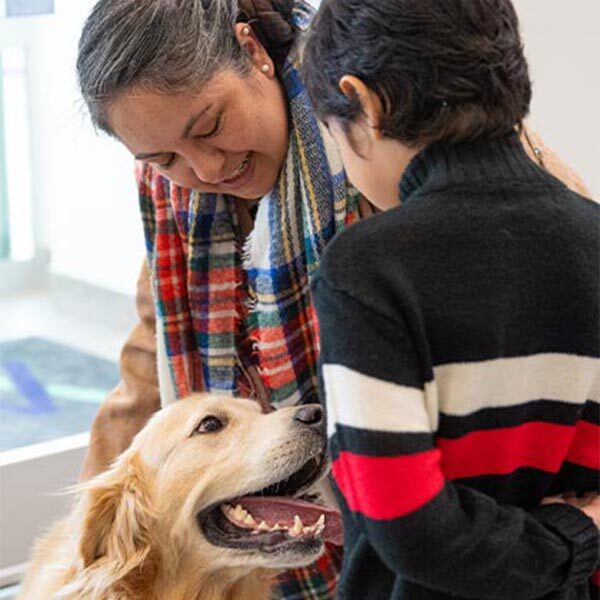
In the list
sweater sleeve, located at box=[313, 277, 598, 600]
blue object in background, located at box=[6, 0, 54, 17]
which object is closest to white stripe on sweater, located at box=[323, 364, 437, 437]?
sweater sleeve, located at box=[313, 277, 598, 600]

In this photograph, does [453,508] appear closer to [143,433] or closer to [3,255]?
[143,433]

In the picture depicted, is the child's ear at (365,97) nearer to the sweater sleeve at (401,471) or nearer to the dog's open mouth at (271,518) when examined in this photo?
the sweater sleeve at (401,471)

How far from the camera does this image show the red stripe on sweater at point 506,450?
976mm

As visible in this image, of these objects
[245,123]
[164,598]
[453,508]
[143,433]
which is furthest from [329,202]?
[453,508]

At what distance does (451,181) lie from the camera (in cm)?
94

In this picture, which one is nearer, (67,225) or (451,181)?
(451,181)

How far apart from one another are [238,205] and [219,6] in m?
0.35

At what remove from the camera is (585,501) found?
42.1 inches

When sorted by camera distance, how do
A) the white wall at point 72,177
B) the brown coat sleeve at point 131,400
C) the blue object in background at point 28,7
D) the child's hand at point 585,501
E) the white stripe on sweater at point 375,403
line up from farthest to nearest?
the white wall at point 72,177, the blue object in background at point 28,7, the brown coat sleeve at point 131,400, the child's hand at point 585,501, the white stripe on sweater at point 375,403

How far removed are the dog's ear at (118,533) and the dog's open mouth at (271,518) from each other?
0.25ft

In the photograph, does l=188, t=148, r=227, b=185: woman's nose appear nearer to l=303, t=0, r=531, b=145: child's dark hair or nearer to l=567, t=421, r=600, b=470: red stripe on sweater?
l=303, t=0, r=531, b=145: child's dark hair

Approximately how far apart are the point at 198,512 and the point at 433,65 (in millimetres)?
725

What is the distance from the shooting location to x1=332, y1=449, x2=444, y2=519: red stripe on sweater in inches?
35.3

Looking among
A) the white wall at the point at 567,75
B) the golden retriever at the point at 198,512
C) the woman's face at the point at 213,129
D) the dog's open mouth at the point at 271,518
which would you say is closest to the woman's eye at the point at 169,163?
the woman's face at the point at 213,129
